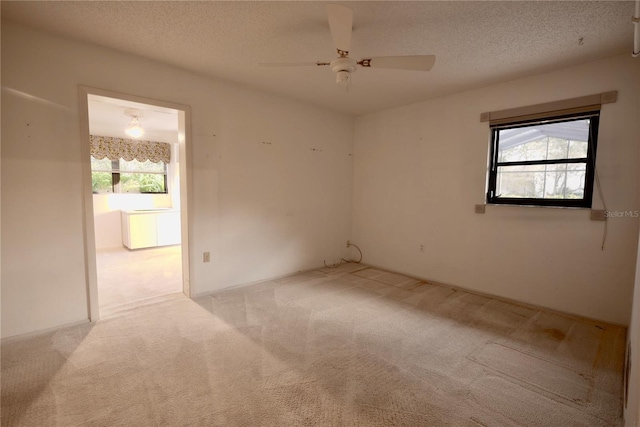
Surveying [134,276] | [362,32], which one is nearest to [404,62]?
[362,32]

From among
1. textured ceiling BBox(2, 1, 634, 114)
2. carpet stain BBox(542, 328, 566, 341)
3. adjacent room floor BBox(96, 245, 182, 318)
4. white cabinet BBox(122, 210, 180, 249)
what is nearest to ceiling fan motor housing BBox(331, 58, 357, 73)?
textured ceiling BBox(2, 1, 634, 114)

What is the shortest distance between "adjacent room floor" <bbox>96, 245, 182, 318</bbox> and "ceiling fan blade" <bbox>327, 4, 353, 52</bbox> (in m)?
3.16

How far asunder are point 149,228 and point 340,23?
551 cm

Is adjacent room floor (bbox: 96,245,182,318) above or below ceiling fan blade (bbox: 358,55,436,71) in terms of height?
below

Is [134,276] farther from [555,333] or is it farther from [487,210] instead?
[555,333]

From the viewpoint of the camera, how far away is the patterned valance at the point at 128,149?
18.6ft

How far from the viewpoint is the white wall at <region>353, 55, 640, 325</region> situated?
2.67 m

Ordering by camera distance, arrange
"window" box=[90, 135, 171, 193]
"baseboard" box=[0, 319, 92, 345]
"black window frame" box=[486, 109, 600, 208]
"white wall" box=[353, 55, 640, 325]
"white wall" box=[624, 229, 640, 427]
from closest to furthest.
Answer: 1. "white wall" box=[624, 229, 640, 427]
2. "baseboard" box=[0, 319, 92, 345]
3. "white wall" box=[353, 55, 640, 325]
4. "black window frame" box=[486, 109, 600, 208]
5. "window" box=[90, 135, 171, 193]

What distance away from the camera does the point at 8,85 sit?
223 cm

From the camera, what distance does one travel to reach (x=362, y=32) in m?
2.28

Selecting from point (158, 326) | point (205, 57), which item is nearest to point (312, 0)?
point (205, 57)

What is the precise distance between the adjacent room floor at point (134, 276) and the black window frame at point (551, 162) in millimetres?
4018

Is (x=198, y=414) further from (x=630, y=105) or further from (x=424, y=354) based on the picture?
(x=630, y=105)

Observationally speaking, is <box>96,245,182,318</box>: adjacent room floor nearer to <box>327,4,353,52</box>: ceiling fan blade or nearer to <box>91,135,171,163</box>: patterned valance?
<box>91,135,171,163</box>: patterned valance
